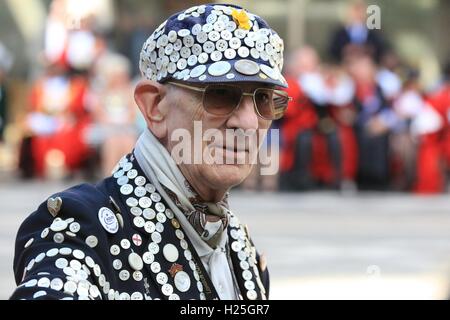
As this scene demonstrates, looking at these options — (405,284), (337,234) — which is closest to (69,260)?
(405,284)

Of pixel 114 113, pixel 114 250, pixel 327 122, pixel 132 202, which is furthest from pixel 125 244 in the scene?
pixel 327 122

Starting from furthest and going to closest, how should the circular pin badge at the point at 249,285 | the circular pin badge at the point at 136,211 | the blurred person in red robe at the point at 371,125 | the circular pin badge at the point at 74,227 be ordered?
the blurred person in red robe at the point at 371,125 < the circular pin badge at the point at 249,285 < the circular pin badge at the point at 136,211 < the circular pin badge at the point at 74,227

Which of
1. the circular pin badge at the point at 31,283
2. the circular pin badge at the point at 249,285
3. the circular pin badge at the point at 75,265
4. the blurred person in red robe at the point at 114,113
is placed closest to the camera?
the circular pin badge at the point at 31,283

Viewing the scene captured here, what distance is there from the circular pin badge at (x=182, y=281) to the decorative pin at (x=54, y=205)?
Answer: 0.31 meters

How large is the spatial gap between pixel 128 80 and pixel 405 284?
6.62 metres

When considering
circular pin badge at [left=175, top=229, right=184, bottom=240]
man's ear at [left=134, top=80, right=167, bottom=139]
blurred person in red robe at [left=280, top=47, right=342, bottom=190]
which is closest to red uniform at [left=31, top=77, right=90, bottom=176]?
blurred person in red robe at [left=280, top=47, right=342, bottom=190]

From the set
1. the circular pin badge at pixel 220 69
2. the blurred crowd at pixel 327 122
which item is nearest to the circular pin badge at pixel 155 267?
the circular pin badge at pixel 220 69

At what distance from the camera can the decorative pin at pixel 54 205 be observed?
2457mm

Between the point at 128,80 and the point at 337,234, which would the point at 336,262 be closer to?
the point at 337,234

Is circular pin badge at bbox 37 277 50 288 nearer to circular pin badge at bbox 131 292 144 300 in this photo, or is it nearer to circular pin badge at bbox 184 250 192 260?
circular pin badge at bbox 131 292 144 300

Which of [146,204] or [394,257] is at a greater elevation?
[146,204]

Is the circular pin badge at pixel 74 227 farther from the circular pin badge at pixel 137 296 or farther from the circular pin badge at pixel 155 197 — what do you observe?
the circular pin badge at pixel 155 197

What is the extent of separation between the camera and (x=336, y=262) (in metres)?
10.2

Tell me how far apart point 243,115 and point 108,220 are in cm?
38
